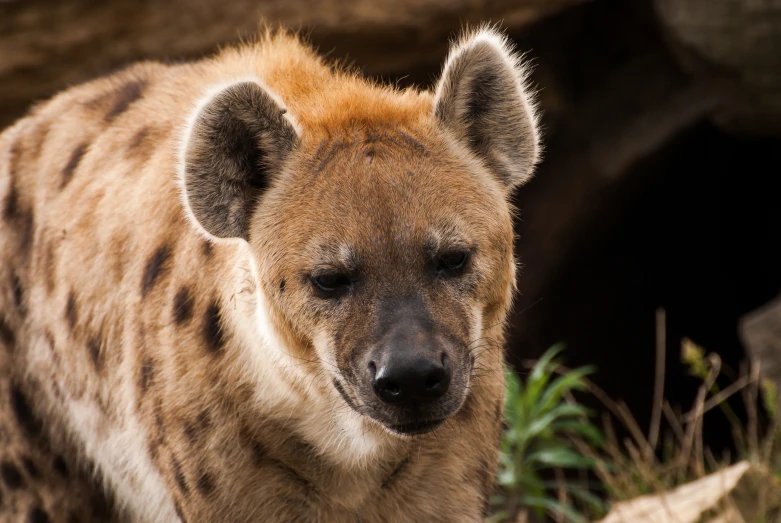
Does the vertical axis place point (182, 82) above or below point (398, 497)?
above

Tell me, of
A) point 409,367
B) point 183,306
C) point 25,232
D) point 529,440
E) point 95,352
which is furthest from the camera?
point 529,440

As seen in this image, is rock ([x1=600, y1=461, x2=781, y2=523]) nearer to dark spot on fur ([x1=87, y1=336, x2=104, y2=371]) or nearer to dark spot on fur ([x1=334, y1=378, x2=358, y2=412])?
dark spot on fur ([x1=334, y1=378, x2=358, y2=412])

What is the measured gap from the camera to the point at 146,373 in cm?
273

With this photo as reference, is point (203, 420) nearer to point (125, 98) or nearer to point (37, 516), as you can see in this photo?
point (37, 516)

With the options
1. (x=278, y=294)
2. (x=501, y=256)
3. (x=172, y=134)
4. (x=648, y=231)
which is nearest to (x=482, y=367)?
(x=501, y=256)

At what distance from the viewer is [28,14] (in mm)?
4949

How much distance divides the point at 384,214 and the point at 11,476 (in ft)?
4.89

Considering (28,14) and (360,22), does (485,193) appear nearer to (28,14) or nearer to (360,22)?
(360,22)

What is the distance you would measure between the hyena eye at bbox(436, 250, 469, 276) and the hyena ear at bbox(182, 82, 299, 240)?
17.5 inches

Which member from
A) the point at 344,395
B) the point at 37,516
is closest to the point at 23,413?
the point at 37,516

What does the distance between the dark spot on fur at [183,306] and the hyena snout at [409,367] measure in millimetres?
649

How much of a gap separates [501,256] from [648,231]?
4.86m

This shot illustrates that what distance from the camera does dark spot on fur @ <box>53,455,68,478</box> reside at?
10.3 ft

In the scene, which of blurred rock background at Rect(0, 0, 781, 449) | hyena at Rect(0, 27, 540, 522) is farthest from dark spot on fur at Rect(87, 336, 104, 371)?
blurred rock background at Rect(0, 0, 781, 449)
